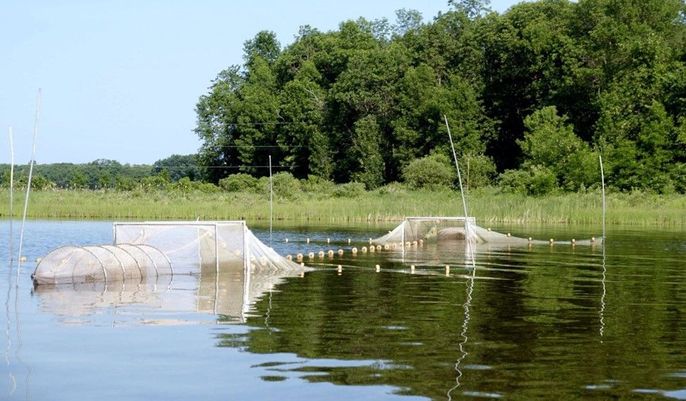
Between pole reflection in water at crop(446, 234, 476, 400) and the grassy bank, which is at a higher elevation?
the grassy bank

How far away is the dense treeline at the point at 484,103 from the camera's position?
3113 inches

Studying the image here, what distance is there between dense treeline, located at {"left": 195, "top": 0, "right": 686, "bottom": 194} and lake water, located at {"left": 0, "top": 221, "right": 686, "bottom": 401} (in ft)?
167

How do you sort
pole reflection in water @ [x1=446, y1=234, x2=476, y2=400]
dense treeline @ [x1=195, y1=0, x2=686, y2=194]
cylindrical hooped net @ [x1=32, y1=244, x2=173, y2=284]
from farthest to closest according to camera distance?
dense treeline @ [x1=195, y1=0, x2=686, y2=194]
cylindrical hooped net @ [x1=32, y1=244, x2=173, y2=284]
pole reflection in water @ [x1=446, y1=234, x2=476, y2=400]

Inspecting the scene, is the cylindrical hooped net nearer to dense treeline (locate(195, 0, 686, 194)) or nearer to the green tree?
dense treeline (locate(195, 0, 686, 194))

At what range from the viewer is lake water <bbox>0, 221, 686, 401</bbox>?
13266mm

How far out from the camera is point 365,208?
62.9 m

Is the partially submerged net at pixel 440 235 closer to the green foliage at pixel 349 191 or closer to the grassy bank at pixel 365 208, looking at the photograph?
the grassy bank at pixel 365 208

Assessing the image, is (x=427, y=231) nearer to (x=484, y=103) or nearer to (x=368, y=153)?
(x=368, y=153)

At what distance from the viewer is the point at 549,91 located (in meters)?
93.0

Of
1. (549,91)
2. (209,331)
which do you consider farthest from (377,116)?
(209,331)

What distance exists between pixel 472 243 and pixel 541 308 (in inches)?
750

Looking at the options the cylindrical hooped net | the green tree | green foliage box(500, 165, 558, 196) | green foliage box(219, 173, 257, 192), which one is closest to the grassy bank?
green foliage box(500, 165, 558, 196)

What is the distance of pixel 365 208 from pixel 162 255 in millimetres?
36764

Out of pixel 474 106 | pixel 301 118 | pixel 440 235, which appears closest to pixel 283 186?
pixel 474 106
